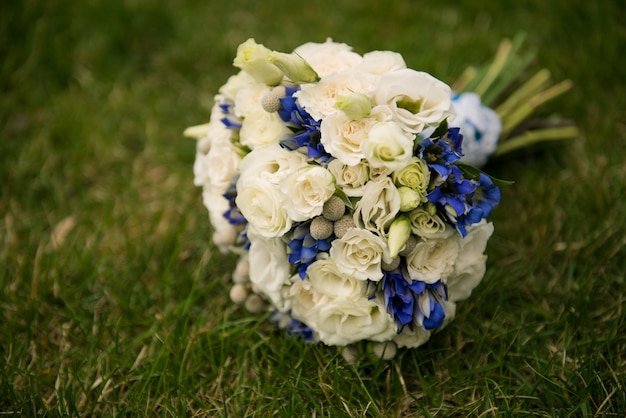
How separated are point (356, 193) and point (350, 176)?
0.13 ft

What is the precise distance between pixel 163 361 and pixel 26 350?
0.42 metres

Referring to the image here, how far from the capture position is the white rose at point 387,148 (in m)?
1.16

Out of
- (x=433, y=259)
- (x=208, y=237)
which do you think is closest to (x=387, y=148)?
(x=433, y=259)

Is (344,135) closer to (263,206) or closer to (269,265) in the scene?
(263,206)

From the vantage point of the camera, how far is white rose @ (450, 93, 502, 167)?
1.81 m

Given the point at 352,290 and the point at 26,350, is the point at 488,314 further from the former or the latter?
the point at 26,350

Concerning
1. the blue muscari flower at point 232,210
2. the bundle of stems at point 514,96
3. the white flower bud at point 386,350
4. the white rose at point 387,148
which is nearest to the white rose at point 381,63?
the white rose at point 387,148

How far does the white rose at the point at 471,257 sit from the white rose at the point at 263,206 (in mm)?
427

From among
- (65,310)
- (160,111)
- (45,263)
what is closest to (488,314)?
(65,310)

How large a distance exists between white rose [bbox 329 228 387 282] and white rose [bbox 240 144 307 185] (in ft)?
0.66

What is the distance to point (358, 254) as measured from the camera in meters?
1.26

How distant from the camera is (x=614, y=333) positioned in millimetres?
1512

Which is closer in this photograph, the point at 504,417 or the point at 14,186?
the point at 504,417

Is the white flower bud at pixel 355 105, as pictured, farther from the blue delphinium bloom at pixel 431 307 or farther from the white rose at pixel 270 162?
the blue delphinium bloom at pixel 431 307
